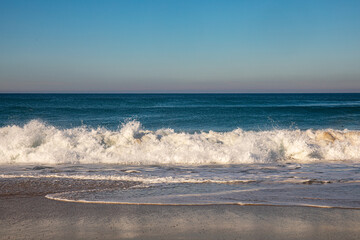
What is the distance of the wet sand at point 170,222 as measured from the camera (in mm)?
4406

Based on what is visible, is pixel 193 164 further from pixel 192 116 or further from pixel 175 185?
pixel 192 116

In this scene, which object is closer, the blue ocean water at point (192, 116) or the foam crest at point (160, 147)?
the foam crest at point (160, 147)

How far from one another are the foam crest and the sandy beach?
488cm

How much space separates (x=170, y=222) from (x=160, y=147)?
698 cm

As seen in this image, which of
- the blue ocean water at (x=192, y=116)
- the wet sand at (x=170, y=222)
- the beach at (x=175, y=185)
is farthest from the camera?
the blue ocean water at (x=192, y=116)

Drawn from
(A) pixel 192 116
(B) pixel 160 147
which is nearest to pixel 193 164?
(B) pixel 160 147

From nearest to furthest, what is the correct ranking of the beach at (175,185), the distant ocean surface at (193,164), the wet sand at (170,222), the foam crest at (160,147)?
the wet sand at (170,222), the beach at (175,185), the distant ocean surface at (193,164), the foam crest at (160,147)

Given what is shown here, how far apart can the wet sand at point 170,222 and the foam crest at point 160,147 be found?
4.87 meters

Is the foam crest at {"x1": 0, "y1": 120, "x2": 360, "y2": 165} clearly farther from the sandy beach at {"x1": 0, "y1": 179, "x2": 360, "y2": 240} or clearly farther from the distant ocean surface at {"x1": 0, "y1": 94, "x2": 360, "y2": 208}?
the sandy beach at {"x1": 0, "y1": 179, "x2": 360, "y2": 240}

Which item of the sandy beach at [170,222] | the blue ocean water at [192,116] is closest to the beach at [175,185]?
the sandy beach at [170,222]

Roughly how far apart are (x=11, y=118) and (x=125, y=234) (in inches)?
1103

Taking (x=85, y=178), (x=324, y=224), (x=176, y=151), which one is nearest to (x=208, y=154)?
(x=176, y=151)

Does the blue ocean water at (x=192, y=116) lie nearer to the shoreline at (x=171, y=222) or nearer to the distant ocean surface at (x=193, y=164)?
the distant ocean surface at (x=193, y=164)

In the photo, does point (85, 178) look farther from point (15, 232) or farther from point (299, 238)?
point (299, 238)
